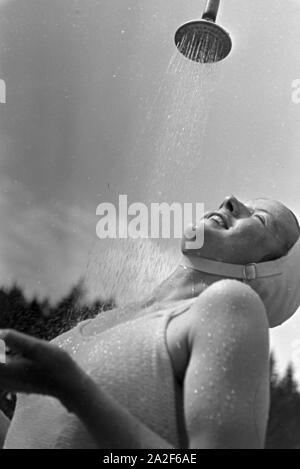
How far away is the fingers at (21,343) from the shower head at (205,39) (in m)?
3.41

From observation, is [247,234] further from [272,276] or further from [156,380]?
[156,380]

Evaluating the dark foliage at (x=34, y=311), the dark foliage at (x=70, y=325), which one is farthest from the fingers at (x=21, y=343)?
the dark foliage at (x=34, y=311)

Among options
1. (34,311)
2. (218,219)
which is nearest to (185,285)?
(218,219)

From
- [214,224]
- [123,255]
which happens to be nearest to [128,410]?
[214,224]

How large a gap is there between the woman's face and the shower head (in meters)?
1.96

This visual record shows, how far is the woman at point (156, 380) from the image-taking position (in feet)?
5.58

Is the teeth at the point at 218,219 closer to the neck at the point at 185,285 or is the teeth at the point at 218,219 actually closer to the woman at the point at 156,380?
the neck at the point at 185,285

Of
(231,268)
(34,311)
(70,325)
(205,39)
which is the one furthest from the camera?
(34,311)

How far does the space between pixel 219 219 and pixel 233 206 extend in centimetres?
10

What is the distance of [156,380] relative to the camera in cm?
196

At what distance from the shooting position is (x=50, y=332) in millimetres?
5512

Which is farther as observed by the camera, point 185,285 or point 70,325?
point 70,325

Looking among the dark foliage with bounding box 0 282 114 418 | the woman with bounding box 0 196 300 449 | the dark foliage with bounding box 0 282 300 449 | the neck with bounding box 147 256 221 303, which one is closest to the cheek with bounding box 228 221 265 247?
the neck with bounding box 147 256 221 303
